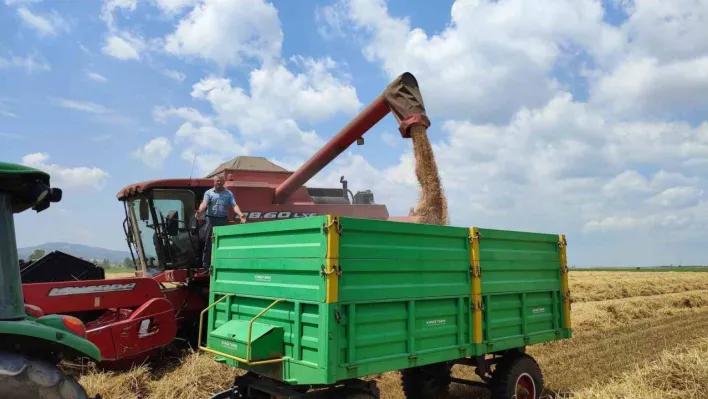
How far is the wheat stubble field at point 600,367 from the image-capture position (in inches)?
233

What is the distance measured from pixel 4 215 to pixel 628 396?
17.9 ft

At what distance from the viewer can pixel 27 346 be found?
3.18 m

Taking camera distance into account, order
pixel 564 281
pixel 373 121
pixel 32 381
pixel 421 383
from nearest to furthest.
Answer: pixel 32 381
pixel 421 383
pixel 564 281
pixel 373 121

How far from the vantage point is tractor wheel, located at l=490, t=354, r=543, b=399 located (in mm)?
5918

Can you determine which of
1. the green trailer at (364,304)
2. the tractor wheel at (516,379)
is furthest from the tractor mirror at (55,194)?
the tractor wheel at (516,379)

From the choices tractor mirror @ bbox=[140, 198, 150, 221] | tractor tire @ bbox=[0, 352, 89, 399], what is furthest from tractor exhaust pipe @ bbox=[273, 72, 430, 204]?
tractor tire @ bbox=[0, 352, 89, 399]

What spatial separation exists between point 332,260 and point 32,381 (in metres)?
2.06

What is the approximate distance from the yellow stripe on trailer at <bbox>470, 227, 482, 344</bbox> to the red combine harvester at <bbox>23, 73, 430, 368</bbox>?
2909 millimetres

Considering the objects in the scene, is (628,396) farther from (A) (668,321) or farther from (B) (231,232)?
(A) (668,321)

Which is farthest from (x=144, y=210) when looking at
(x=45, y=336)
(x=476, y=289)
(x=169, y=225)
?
(x=45, y=336)

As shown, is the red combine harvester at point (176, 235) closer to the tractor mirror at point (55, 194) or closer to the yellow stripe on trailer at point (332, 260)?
the tractor mirror at point (55, 194)

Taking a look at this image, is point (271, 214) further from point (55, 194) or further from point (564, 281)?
point (55, 194)

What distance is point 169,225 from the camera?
841 cm

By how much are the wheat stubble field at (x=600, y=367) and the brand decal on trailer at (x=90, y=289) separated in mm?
977
